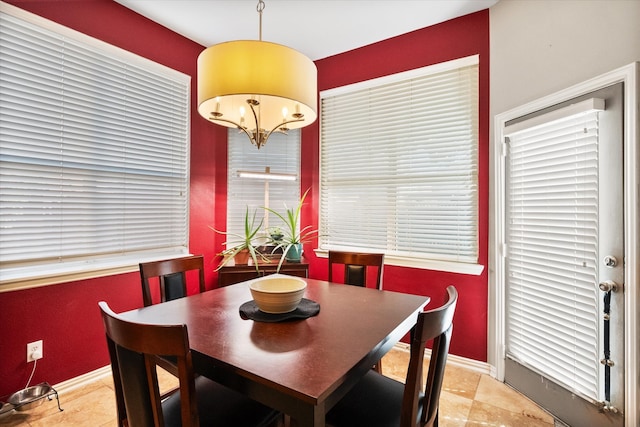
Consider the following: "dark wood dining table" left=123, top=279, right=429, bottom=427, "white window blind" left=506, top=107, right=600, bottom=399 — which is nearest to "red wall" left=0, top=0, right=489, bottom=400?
"white window blind" left=506, top=107, right=600, bottom=399

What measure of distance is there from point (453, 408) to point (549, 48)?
2418mm

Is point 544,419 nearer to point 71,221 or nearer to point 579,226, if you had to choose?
point 579,226

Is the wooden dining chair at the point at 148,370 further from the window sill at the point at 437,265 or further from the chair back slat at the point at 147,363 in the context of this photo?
the window sill at the point at 437,265

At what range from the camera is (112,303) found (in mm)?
2426

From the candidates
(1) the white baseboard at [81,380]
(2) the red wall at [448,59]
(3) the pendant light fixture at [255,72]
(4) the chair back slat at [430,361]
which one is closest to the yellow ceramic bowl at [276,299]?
(4) the chair back slat at [430,361]

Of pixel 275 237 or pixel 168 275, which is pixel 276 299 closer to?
pixel 168 275

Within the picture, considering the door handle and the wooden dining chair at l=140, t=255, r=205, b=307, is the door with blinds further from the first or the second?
the wooden dining chair at l=140, t=255, r=205, b=307

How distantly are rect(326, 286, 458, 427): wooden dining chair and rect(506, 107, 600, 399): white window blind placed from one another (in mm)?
1040

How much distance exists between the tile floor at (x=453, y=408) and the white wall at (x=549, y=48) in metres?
0.31

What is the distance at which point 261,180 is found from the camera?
3420 mm

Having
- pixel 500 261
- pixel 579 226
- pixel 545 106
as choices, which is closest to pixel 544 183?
pixel 579 226

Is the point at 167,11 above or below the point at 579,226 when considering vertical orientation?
above

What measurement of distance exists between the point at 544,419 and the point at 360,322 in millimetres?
1517

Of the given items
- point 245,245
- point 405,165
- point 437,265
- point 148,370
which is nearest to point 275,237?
point 245,245
